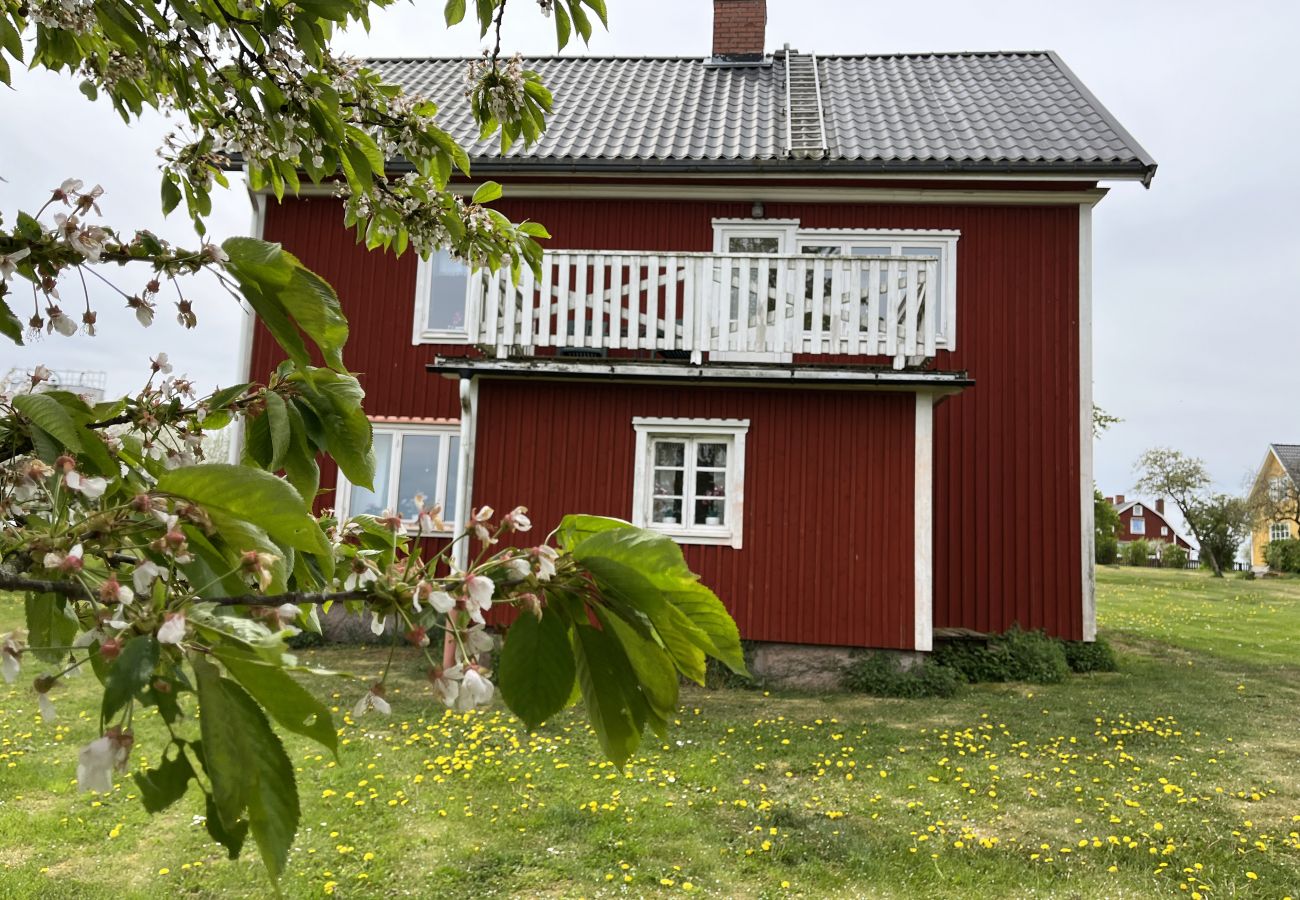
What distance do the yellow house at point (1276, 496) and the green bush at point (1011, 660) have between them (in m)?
32.1

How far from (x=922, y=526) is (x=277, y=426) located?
801 centimetres

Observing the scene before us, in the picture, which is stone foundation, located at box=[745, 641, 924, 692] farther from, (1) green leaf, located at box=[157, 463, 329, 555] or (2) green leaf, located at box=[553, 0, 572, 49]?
(1) green leaf, located at box=[157, 463, 329, 555]

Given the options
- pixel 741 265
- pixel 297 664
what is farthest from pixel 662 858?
pixel 741 265

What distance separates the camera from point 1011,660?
9250mm

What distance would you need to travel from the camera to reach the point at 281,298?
3.36 ft

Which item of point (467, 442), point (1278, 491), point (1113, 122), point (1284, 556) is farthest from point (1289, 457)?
point (467, 442)

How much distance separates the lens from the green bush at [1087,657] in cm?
967

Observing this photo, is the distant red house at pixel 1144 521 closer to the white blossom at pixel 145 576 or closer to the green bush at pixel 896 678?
the green bush at pixel 896 678

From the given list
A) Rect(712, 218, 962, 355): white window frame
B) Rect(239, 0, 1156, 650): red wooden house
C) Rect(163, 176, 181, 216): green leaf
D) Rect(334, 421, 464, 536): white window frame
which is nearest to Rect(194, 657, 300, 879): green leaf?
Rect(163, 176, 181, 216): green leaf

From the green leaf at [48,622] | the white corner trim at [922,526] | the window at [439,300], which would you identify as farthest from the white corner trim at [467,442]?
the green leaf at [48,622]

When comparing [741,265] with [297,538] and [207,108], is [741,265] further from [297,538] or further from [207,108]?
[297,538]

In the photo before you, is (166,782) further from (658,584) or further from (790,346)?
(790,346)

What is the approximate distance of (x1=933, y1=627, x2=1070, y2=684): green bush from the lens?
9.13 metres

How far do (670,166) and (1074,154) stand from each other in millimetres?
4668
